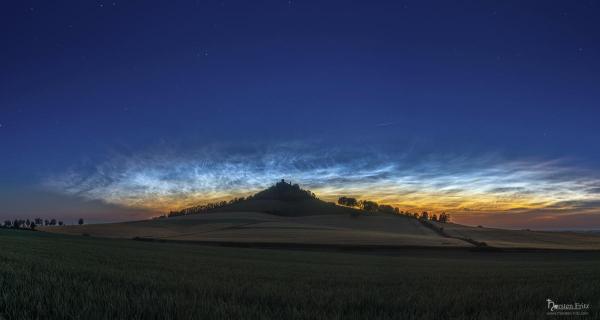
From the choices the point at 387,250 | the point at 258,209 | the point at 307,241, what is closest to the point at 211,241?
the point at 307,241

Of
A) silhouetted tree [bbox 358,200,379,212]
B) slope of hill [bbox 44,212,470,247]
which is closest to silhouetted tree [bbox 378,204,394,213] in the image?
silhouetted tree [bbox 358,200,379,212]

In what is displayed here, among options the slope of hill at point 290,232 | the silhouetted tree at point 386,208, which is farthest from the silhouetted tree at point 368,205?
the slope of hill at point 290,232

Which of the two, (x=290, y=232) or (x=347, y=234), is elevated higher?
(x=290, y=232)

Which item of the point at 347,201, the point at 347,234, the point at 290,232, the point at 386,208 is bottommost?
the point at 347,234

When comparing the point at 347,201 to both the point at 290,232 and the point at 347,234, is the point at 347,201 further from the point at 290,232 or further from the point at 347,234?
the point at 347,234

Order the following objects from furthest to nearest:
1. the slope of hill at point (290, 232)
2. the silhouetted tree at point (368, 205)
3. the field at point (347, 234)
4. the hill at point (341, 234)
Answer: the silhouetted tree at point (368, 205), the slope of hill at point (290, 232), the field at point (347, 234), the hill at point (341, 234)

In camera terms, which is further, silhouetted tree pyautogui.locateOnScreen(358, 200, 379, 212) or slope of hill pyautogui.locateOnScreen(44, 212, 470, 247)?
silhouetted tree pyautogui.locateOnScreen(358, 200, 379, 212)

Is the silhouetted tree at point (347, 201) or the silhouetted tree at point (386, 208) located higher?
the silhouetted tree at point (347, 201)

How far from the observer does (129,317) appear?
13.3 feet

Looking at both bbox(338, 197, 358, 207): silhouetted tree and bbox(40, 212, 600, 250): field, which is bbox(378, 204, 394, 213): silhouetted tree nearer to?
bbox(338, 197, 358, 207): silhouetted tree

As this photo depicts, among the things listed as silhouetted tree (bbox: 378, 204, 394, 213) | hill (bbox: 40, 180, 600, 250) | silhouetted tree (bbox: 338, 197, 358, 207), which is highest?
silhouetted tree (bbox: 338, 197, 358, 207)

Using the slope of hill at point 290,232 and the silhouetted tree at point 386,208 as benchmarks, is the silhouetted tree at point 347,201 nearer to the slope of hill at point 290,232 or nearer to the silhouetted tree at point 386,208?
the silhouetted tree at point 386,208

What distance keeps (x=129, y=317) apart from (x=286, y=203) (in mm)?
194817

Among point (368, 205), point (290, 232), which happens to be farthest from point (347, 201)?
point (290, 232)
